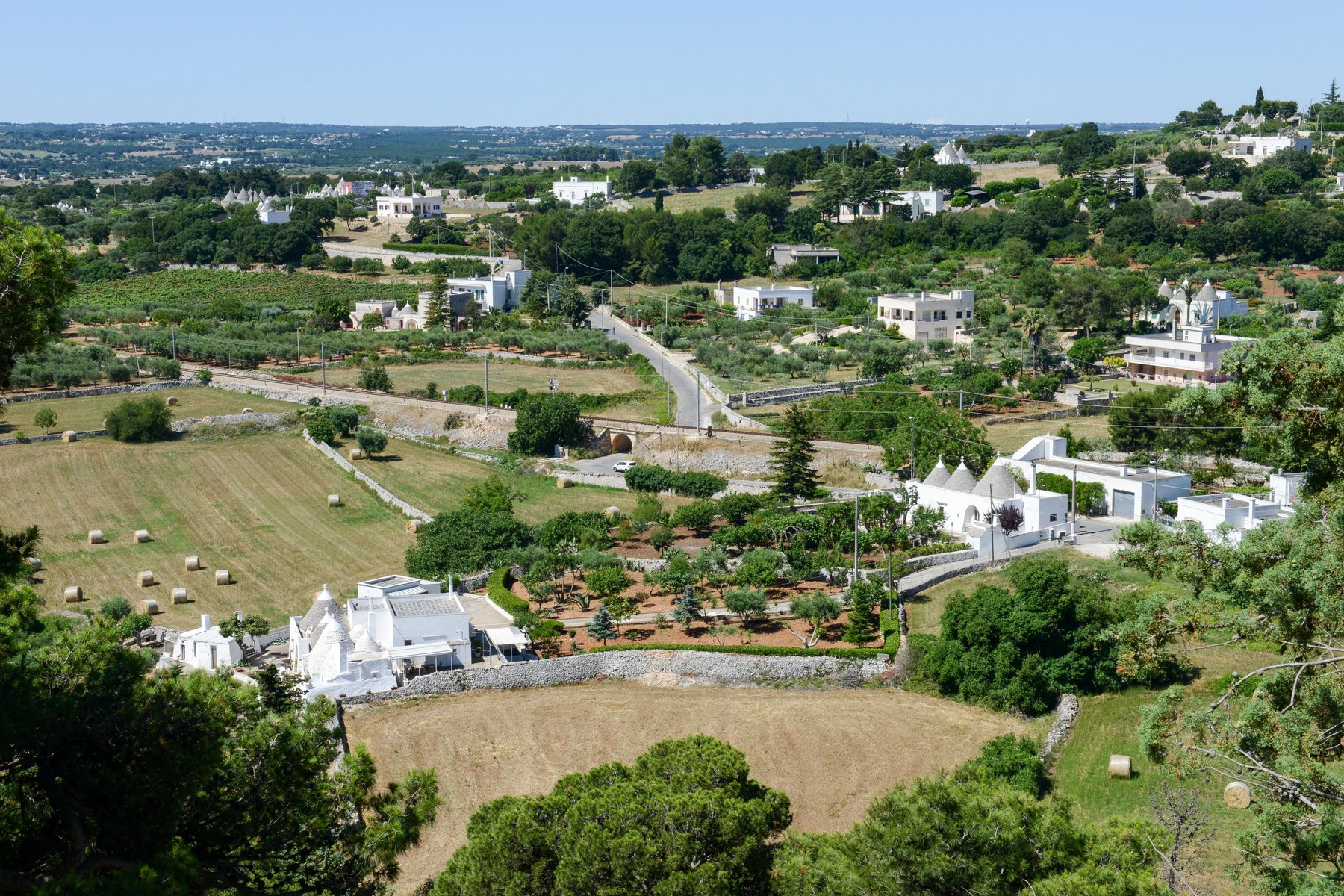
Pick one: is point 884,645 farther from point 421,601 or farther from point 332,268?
point 332,268

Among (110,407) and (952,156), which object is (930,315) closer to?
(110,407)

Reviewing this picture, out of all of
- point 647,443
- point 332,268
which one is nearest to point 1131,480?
point 647,443

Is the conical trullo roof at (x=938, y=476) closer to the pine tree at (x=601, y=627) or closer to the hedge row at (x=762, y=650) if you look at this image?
the hedge row at (x=762, y=650)

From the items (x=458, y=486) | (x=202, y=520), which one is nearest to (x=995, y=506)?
(x=458, y=486)

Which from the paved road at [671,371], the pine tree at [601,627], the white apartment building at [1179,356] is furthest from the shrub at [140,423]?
the white apartment building at [1179,356]

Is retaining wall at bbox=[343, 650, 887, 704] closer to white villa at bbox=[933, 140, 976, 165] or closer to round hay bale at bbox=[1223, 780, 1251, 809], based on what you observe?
round hay bale at bbox=[1223, 780, 1251, 809]
